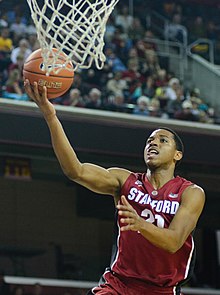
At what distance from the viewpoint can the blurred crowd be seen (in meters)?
13.9

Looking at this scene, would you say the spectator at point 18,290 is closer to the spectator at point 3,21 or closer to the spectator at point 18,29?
the spectator at point 18,29

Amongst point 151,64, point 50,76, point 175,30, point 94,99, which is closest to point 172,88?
point 151,64

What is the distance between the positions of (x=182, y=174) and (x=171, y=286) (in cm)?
892

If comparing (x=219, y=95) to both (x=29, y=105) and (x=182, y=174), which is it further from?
(x=29, y=105)

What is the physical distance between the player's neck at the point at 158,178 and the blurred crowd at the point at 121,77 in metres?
6.73

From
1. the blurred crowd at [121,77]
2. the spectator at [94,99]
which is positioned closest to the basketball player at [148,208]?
the blurred crowd at [121,77]

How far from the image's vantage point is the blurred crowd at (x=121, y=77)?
1394cm

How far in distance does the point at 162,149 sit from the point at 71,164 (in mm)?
756

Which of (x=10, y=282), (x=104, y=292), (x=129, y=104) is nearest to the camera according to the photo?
(x=104, y=292)

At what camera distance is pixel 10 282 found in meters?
13.7

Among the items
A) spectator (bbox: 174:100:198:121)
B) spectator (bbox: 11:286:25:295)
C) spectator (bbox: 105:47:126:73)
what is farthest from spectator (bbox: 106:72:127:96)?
spectator (bbox: 11:286:25:295)

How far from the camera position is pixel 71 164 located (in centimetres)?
623

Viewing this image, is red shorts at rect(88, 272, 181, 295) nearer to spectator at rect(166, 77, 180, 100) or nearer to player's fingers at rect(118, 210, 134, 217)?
player's fingers at rect(118, 210, 134, 217)

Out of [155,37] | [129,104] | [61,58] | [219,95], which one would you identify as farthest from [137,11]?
[61,58]
